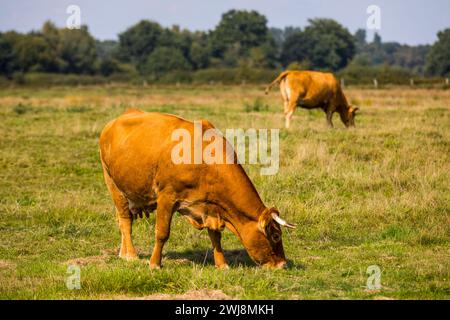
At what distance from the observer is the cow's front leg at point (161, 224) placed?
365 inches

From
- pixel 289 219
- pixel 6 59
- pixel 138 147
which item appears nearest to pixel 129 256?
pixel 138 147

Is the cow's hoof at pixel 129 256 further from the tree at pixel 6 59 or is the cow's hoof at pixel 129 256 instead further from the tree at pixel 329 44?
the tree at pixel 329 44

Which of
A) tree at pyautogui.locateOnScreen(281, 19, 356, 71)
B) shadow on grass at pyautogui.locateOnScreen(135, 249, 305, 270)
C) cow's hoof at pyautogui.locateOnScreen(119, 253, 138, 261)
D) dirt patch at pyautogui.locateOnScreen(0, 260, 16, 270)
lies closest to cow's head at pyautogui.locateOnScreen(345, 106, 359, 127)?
shadow on grass at pyautogui.locateOnScreen(135, 249, 305, 270)

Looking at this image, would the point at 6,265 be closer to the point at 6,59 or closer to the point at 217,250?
the point at 217,250

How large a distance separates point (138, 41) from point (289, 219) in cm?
11167

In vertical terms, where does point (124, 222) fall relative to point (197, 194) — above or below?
below

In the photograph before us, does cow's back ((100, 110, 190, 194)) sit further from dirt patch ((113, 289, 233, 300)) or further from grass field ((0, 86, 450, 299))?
dirt patch ((113, 289, 233, 300))

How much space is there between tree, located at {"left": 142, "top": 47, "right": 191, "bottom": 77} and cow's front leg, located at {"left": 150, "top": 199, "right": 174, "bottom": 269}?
95.5 meters

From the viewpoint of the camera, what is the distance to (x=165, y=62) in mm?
106500

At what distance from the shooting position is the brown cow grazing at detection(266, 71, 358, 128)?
2500 cm

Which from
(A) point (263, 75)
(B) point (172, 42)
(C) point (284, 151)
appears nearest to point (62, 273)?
(C) point (284, 151)

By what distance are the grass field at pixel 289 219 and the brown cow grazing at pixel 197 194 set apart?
36 centimetres

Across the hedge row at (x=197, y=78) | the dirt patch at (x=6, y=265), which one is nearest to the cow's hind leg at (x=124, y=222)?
the dirt patch at (x=6, y=265)
